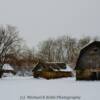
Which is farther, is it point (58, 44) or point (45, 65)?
point (58, 44)

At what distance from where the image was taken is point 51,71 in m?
64.8

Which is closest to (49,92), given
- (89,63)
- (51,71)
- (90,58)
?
(89,63)

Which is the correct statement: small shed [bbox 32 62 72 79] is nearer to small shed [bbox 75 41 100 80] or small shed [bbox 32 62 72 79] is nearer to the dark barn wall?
small shed [bbox 75 41 100 80]

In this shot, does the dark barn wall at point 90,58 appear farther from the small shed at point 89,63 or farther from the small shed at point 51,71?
the small shed at point 51,71

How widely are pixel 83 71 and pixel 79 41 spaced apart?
56452mm

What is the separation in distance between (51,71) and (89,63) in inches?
613

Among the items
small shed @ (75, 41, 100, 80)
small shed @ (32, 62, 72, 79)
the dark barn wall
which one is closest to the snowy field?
small shed @ (75, 41, 100, 80)

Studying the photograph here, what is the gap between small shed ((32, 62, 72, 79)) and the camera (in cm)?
6456

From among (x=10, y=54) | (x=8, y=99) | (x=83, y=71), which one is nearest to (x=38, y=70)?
(x=10, y=54)

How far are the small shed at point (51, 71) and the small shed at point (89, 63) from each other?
14.2 m

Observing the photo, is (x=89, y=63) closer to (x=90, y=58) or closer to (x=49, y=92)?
(x=90, y=58)

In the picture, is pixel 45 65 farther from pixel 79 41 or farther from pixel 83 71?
pixel 79 41

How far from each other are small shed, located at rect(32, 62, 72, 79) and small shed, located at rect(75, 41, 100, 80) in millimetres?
14243

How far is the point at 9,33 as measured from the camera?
70000 mm
